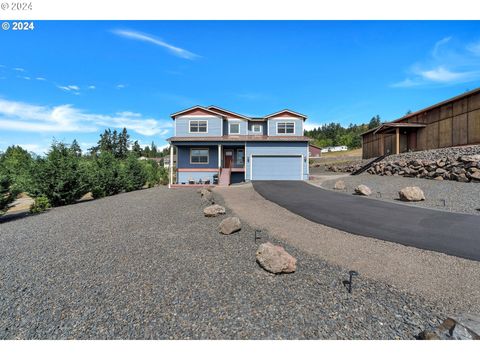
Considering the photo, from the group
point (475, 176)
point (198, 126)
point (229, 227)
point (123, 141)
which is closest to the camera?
point (229, 227)

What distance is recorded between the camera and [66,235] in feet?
20.4

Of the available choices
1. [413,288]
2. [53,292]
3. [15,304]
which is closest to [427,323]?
[413,288]

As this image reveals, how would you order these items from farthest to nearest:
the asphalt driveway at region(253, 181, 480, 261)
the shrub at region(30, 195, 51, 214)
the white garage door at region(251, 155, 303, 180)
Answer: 1. the white garage door at region(251, 155, 303, 180)
2. the shrub at region(30, 195, 51, 214)
3. the asphalt driveway at region(253, 181, 480, 261)

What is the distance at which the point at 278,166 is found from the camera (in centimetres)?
1986

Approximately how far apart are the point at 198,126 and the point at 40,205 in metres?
13.1

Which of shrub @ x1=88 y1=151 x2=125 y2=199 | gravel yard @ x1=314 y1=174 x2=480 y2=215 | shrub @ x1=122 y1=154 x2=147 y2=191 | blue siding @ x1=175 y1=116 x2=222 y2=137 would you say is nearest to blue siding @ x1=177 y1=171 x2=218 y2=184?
shrub @ x1=122 y1=154 x2=147 y2=191

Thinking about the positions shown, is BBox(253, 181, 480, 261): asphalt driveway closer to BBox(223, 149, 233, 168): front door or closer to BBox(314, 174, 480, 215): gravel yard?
BBox(314, 174, 480, 215): gravel yard

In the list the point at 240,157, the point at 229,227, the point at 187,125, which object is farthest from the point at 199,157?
the point at 229,227

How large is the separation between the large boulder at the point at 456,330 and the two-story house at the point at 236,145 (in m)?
16.5

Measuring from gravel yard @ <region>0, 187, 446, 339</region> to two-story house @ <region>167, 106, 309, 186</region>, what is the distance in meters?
14.0

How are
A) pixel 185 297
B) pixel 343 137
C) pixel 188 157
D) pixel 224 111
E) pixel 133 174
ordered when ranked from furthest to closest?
pixel 343 137 → pixel 224 111 → pixel 188 157 → pixel 133 174 → pixel 185 297

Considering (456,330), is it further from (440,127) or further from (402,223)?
(440,127)

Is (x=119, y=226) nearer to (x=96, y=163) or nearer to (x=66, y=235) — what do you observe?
(x=66, y=235)

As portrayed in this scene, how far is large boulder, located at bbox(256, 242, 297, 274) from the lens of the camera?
151 inches
